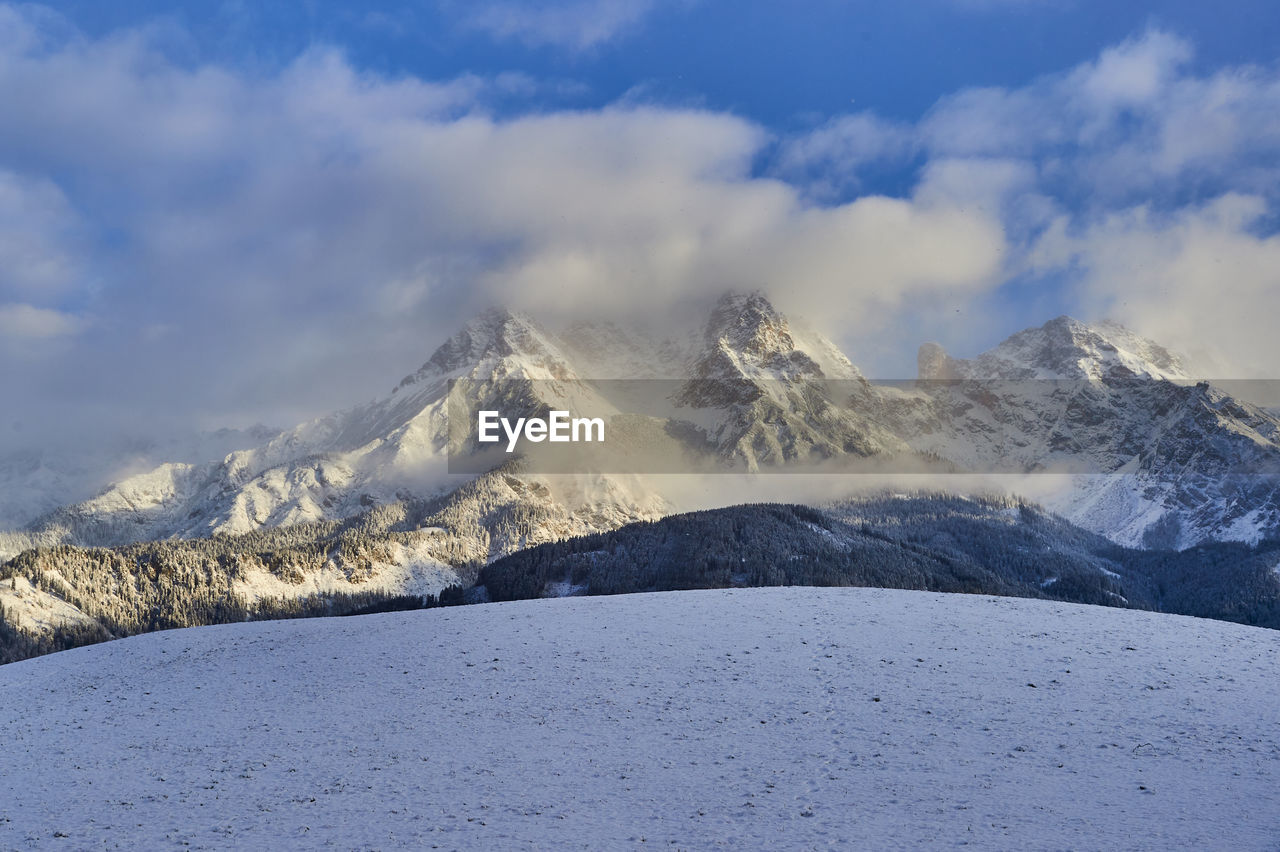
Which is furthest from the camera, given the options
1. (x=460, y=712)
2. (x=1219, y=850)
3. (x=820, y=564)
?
(x=820, y=564)

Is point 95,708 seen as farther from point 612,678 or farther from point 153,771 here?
point 612,678

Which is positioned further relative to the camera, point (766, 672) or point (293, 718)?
point (766, 672)

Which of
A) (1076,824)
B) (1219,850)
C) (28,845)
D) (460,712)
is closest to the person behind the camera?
(1219,850)

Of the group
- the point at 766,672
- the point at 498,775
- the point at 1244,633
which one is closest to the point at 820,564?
the point at 1244,633

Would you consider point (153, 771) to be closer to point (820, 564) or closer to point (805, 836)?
point (805, 836)

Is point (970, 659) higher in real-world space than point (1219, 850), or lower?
higher

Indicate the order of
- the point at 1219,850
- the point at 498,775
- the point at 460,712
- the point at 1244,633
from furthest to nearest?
the point at 1244,633
the point at 460,712
the point at 498,775
the point at 1219,850

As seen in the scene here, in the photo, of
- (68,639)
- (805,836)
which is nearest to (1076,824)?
Result: (805,836)
